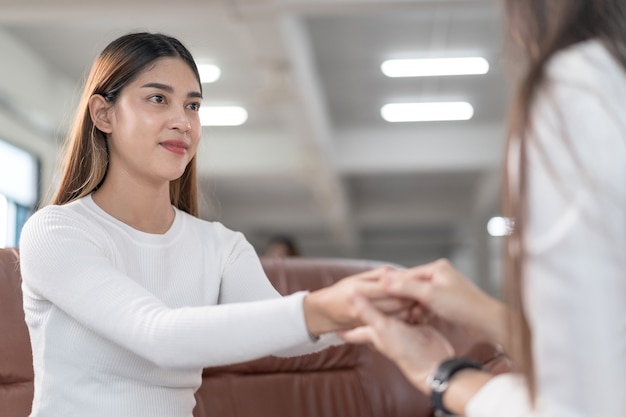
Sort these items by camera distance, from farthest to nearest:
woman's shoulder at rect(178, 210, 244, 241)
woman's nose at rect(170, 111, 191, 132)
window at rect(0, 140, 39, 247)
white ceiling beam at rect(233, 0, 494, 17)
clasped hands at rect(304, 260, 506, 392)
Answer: window at rect(0, 140, 39, 247) → white ceiling beam at rect(233, 0, 494, 17) → woman's shoulder at rect(178, 210, 244, 241) → woman's nose at rect(170, 111, 191, 132) → clasped hands at rect(304, 260, 506, 392)

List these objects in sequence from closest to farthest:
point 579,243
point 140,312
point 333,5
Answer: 1. point 579,243
2. point 140,312
3. point 333,5

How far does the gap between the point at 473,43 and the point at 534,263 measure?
22.7 ft

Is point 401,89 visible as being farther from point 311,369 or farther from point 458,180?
point 311,369

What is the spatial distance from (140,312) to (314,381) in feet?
3.02

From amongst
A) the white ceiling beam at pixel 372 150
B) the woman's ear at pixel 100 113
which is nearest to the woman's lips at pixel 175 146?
the woman's ear at pixel 100 113

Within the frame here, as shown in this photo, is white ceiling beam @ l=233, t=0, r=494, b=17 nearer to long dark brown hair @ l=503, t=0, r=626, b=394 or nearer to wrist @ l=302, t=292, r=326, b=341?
wrist @ l=302, t=292, r=326, b=341

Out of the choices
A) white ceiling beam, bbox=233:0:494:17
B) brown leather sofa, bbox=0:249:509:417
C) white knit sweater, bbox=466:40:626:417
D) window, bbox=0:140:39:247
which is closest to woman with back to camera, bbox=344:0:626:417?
white knit sweater, bbox=466:40:626:417

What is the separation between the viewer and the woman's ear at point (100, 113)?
5.86 ft

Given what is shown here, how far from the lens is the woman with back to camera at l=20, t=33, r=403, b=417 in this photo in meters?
1.30

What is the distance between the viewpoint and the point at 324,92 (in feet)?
30.2

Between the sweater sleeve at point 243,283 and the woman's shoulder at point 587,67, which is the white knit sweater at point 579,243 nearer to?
the woman's shoulder at point 587,67

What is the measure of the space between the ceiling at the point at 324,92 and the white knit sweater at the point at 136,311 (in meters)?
0.40

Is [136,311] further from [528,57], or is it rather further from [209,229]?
[528,57]

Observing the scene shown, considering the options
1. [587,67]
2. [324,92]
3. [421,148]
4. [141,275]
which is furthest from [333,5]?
[421,148]
